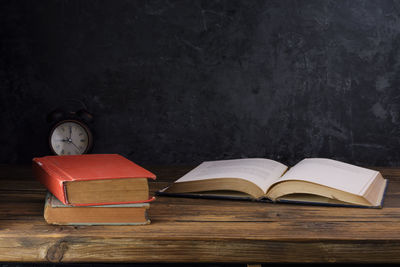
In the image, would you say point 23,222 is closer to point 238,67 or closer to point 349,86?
point 238,67

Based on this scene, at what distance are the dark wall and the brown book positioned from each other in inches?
39.3

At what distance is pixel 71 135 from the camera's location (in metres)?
1.90

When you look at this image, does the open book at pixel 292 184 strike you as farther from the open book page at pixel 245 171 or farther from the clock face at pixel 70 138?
the clock face at pixel 70 138

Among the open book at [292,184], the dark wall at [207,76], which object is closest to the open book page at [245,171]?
the open book at [292,184]

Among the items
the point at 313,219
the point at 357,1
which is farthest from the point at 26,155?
the point at 357,1

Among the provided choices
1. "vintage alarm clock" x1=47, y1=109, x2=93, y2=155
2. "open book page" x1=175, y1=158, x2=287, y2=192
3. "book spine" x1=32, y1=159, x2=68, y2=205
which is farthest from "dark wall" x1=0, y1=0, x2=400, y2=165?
"book spine" x1=32, y1=159, x2=68, y2=205

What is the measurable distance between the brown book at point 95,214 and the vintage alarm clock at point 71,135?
30.0 inches

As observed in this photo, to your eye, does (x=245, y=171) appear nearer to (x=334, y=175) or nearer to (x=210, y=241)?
(x=334, y=175)

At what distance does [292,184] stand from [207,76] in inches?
36.5

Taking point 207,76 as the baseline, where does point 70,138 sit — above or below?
below

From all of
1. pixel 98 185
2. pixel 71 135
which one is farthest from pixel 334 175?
pixel 71 135

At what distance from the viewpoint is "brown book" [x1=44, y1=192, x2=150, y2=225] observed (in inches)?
44.0

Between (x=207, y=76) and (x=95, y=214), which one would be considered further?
(x=207, y=76)

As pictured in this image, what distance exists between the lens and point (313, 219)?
3.93 feet
